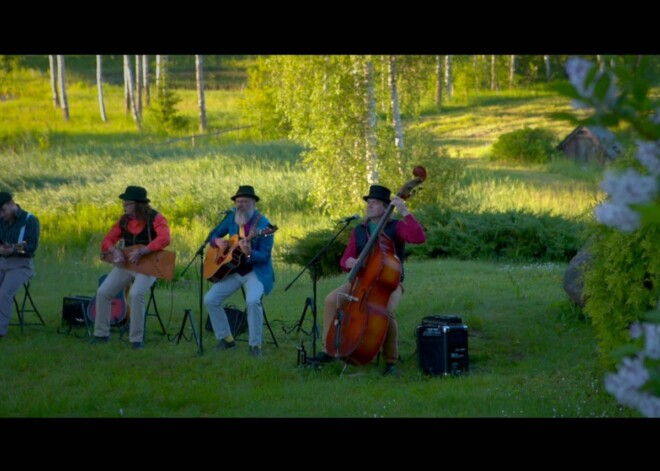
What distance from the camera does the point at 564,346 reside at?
1034cm

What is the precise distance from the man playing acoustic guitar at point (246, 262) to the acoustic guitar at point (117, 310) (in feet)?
5.64

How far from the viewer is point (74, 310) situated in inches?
491

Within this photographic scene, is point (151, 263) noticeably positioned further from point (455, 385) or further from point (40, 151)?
point (40, 151)

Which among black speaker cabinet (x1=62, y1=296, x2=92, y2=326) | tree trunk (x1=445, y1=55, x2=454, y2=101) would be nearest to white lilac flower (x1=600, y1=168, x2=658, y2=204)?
black speaker cabinet (x1=62, y1=296, x2=92, y2=326)

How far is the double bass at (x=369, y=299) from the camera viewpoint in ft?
30.2

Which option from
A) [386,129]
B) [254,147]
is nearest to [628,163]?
[386,129]

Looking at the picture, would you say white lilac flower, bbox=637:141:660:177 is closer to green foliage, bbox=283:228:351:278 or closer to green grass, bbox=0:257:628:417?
green grass, bbox=0:257:628:417

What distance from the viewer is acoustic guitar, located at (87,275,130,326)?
478 inches

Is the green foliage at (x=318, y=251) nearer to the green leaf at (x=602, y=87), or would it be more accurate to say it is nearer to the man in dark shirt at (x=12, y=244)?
the man in dark shirt at (x=12, y=244)

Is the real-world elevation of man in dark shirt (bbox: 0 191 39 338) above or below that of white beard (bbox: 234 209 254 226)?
below

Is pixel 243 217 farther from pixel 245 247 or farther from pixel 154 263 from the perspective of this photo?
pixel 154 263

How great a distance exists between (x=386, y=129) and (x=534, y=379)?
1706 centimetres

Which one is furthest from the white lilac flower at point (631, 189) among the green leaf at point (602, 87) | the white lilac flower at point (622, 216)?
the green leaf at point (602, 87)

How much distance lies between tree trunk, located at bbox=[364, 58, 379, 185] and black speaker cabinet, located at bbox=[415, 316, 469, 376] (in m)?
15.1
